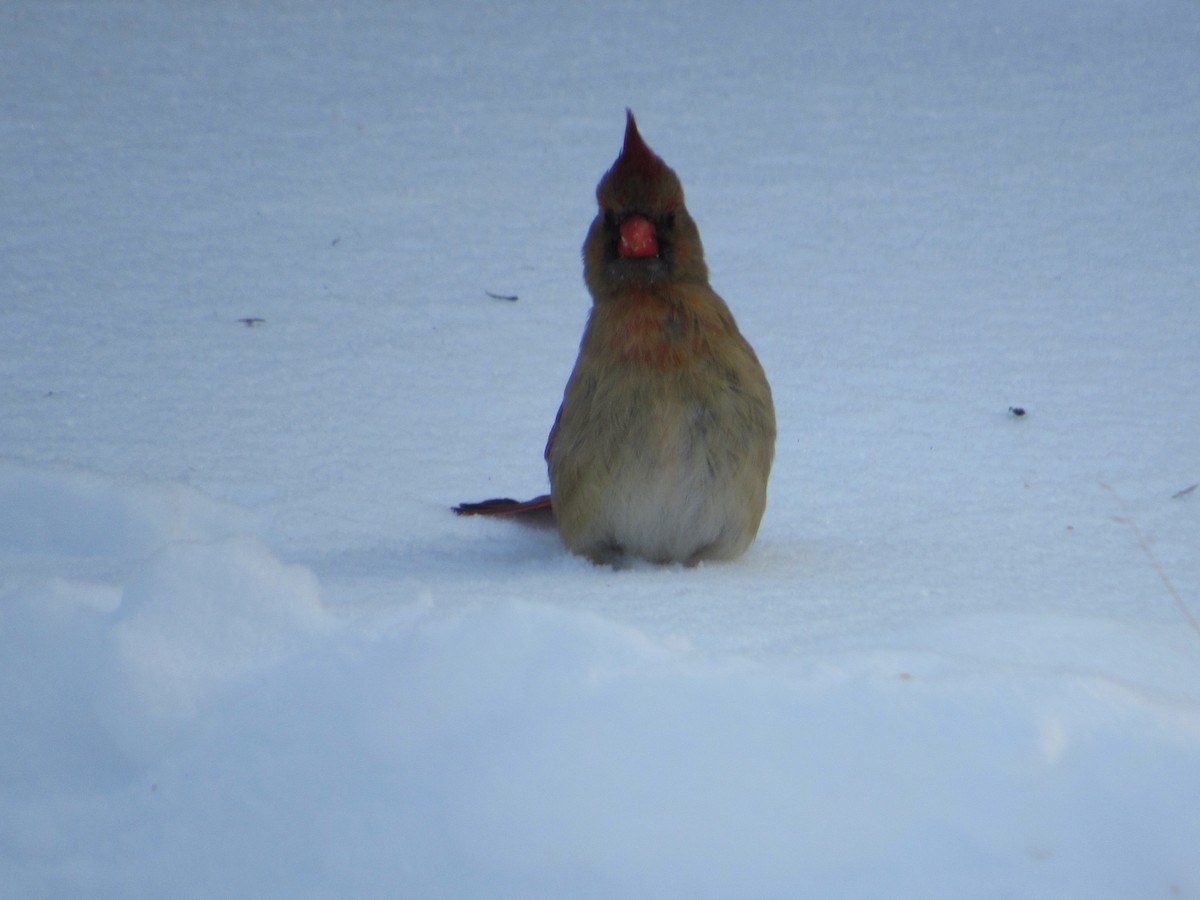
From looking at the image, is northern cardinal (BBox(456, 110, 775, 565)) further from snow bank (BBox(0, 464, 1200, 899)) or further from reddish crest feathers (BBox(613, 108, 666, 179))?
snow bank (BBox(0, 464, 1200, 899))

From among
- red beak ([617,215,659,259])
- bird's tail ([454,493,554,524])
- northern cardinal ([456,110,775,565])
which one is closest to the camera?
northern cardinal ([456,110,775,565])

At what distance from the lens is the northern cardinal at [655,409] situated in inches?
101

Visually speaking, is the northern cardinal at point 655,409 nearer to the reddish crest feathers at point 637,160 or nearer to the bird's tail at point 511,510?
the reddish crest feathers at point 637,160

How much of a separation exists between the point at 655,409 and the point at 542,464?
111 cm

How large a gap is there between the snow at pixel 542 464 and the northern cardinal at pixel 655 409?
0.14 meters

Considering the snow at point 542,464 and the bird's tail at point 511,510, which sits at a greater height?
the snow at point 542,464

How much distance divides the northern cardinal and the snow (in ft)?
0.46

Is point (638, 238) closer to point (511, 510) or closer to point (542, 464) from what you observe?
point (511, 510)

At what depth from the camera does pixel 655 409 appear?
2.56 metres

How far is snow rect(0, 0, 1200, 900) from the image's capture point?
1518 millimetres

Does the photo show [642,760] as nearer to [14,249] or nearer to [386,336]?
[386,336]

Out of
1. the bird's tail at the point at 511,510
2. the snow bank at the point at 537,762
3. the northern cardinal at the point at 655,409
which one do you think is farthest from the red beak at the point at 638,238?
the snow bank at the point at 537,762

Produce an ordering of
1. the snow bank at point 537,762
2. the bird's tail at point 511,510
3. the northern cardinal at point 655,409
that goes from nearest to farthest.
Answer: the snow bank at point 537,762 → the northern cardinal at point 655,409 → the bird's tail at point 511,510

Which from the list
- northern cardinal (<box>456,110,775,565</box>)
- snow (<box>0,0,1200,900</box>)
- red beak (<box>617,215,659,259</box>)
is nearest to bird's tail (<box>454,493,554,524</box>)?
snow (<box>0,0,1200,900</box>)
